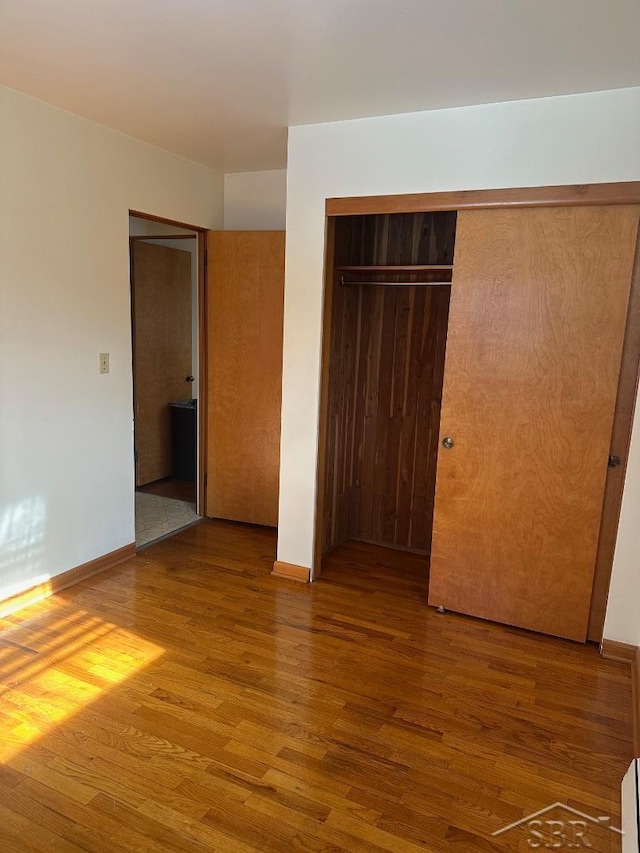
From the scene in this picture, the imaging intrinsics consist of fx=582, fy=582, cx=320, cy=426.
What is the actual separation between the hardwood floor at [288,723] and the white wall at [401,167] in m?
0.57

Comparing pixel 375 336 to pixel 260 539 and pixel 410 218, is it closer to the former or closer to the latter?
pixel 410 218

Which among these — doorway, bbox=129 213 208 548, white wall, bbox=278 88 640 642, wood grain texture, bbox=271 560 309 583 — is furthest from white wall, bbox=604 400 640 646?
doorway, bbox=129 213 208 548

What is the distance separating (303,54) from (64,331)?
5.86 ft

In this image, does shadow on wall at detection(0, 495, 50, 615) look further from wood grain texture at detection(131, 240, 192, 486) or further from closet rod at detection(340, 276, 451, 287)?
closet rod at detection(340, 276, 451, 287)

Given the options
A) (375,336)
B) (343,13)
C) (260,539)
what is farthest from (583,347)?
(260,539)

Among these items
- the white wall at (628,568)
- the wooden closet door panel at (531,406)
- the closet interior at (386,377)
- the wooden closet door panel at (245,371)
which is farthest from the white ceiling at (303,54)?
the white wall at (628,568)

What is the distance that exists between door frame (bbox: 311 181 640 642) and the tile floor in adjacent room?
225cm

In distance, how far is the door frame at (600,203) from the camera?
252cm

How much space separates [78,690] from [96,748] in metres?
0.37

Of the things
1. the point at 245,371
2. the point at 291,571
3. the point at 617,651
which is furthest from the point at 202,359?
the point at 617,651

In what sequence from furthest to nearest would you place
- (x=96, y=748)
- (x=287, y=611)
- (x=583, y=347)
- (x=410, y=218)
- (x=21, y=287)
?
(x=410, y=218), (x=287, y=611), (x=21, y=287), (x=583, y=347), (x=96, y=748)

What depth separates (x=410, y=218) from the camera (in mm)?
3566

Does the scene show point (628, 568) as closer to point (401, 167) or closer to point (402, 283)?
point (402, 283)

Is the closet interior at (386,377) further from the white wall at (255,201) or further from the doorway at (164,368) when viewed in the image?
the doorway at (164,368)
